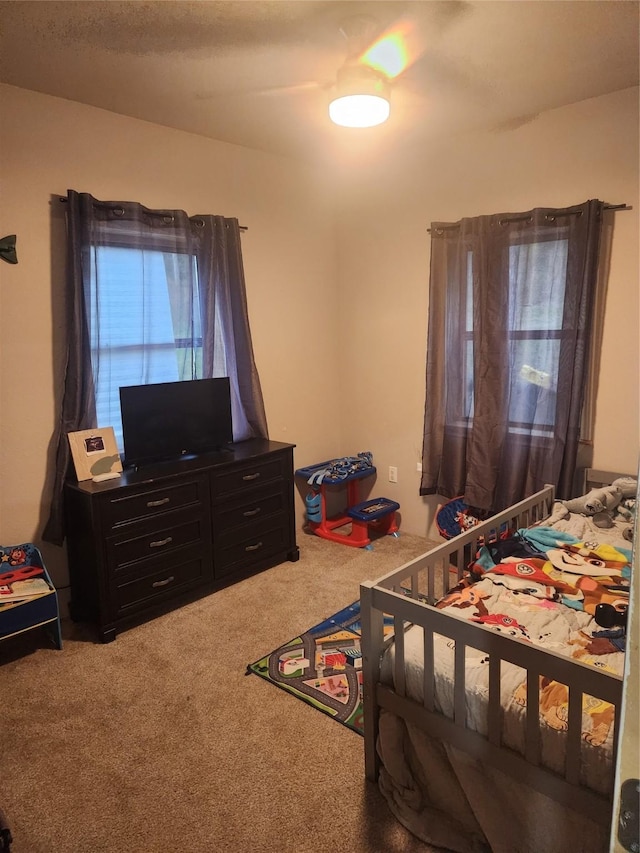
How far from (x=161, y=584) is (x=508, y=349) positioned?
7.65ft

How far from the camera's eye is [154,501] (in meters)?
2.86

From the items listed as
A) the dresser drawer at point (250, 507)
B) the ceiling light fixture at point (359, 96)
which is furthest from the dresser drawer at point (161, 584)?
the ceiling light fixture at point (359, 96)

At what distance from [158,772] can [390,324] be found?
9.83 feet

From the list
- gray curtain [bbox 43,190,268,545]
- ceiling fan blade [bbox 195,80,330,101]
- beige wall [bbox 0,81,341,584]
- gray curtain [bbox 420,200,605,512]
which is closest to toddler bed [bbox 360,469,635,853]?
gray curtain [bbox 420,200,605,512]

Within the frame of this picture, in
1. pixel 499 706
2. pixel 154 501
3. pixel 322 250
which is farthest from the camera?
pixel 322 250

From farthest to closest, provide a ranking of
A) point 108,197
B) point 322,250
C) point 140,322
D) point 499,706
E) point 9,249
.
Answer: point 322,250
point 140,322
point 108,197
point 9,249
point 499,706

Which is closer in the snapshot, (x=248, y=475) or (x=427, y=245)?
(x=248, y=475)

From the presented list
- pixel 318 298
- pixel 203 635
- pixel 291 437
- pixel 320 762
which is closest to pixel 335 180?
pixel 318 298

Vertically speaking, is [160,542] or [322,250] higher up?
[322,250]

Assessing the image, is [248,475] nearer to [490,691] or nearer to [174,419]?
[174,419]

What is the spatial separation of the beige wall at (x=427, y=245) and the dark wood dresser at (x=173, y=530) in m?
0.96

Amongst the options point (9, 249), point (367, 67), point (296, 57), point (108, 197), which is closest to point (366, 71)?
point (367, 67)

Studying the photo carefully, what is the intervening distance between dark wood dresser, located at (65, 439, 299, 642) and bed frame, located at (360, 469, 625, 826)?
1.44 meters

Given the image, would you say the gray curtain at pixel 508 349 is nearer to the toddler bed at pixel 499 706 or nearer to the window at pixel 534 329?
the window at pixel 534 329
